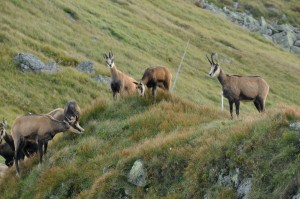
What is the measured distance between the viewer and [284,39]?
98375 millimetres

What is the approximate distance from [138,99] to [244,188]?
9035 millimetres

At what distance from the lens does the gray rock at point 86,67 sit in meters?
Result: 42.7

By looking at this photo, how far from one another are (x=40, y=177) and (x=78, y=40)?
33.8 m

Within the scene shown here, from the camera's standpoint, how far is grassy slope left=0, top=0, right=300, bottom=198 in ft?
45.0

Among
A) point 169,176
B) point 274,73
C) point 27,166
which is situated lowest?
point 274,73

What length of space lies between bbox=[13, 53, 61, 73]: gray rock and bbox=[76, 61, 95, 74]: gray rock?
289cm

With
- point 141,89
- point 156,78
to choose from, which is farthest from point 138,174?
point 156,78

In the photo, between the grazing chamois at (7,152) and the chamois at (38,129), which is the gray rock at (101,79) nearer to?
the grazing chamois at (7,152)

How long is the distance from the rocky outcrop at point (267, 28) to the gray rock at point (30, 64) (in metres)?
61.6

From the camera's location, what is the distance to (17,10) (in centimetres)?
4888

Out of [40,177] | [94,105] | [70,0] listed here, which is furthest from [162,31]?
[40,177]

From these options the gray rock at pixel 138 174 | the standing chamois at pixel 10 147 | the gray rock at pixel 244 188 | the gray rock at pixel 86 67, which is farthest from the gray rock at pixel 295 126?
the gray rock at pixel 86 67

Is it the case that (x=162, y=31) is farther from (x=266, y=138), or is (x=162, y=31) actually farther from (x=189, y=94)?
(x=266, y=138)

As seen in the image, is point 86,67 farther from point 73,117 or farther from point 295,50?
point 295,50
